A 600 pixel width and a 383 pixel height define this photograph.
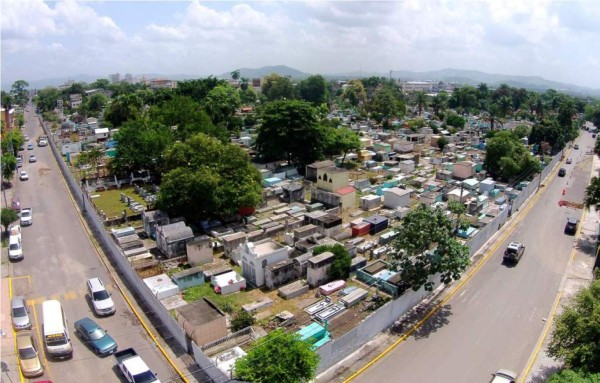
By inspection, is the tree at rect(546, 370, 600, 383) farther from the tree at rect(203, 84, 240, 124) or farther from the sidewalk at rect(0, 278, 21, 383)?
the tree at rect(203, 84, 240, 124)

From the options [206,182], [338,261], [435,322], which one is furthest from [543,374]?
[206,182]

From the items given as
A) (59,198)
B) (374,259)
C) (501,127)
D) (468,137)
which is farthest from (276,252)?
(501,127)

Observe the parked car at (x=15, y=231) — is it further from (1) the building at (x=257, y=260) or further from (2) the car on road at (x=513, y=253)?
(2) the car on road at (x=513, y=253)

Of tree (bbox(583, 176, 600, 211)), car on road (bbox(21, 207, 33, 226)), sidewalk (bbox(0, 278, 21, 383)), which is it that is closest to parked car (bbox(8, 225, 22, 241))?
car on road (bbox(21, 207, 33, 226))

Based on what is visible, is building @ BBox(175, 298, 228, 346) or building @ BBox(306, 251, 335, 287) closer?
building @ BBox(175, 298, 228, 346)

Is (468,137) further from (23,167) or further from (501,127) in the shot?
(23,167)
